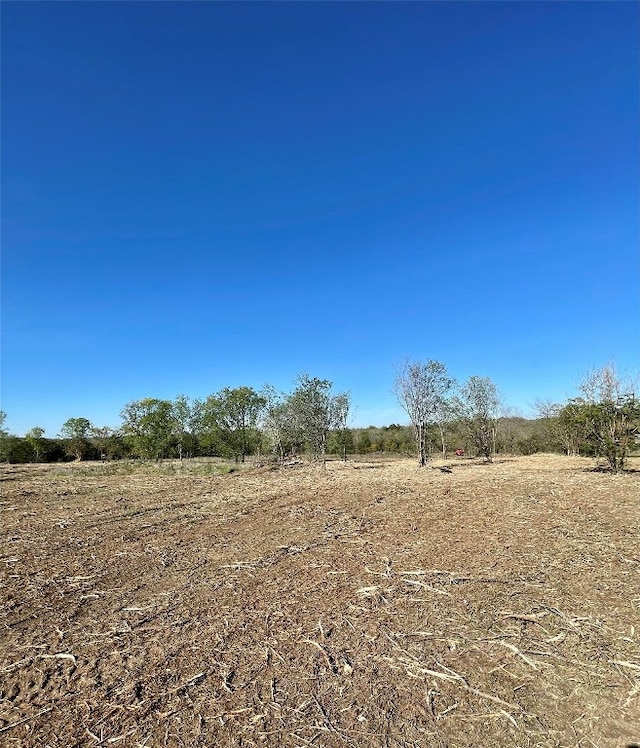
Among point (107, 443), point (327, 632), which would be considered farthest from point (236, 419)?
point (327, 632)

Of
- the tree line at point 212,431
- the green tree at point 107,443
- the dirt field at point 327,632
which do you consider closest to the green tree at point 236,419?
the tree line at point 212,431

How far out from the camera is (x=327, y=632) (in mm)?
3338

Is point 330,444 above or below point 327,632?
above

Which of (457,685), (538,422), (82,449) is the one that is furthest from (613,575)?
(82,449)

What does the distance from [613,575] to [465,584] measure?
5.10 feet

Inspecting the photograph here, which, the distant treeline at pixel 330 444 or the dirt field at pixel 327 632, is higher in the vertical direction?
the distant treeline at pixel 330 444

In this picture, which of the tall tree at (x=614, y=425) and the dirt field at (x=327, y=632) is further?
the tall tree at (x=614, y=425)

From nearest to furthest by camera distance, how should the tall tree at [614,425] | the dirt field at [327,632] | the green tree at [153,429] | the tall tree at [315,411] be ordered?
1. the dirt field at [327,632]
2. the tall tree at [614,425]
3. the tall tree at [315,411]
4. the green tree at [153,429]

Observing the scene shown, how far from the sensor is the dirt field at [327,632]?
239cm

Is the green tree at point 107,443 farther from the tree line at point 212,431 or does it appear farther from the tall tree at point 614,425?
the tall tree at point 614,425

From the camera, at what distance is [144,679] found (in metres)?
2.75

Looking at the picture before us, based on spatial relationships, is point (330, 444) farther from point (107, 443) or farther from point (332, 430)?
point (107, 443)

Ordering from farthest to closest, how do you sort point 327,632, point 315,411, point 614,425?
point 315,411
point 614,425
point 327,632

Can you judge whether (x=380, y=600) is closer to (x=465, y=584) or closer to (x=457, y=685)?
(x=465, y=584)
